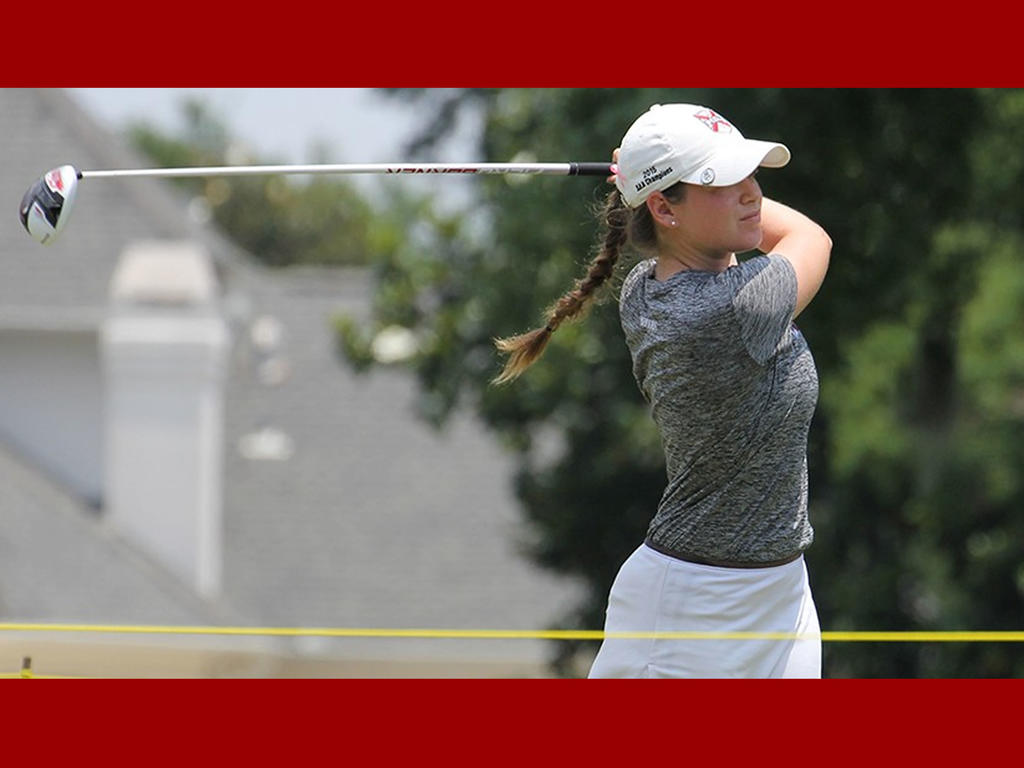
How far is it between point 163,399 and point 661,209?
1229 centimetres

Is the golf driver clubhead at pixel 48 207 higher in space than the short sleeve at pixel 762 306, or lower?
higher

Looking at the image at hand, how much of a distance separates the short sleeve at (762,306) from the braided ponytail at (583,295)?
0.50m

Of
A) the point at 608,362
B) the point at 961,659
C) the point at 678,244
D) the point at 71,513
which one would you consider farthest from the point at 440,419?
the point at 678,244

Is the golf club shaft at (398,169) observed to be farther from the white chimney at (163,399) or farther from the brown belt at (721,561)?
the white chimney at (163,399)

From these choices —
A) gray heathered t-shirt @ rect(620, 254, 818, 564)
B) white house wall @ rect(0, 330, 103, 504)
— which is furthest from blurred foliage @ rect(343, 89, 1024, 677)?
gray heathered t-shirt @ rect(620, 254, 818, 564)

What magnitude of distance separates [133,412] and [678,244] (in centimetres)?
1213

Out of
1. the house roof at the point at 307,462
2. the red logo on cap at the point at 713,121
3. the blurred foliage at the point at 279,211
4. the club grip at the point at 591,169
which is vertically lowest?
the house roof at the point at 307,462

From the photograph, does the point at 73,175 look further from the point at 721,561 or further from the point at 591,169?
the point at 721,561

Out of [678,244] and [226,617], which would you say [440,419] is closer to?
[226,617]

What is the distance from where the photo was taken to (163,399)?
1617 cm

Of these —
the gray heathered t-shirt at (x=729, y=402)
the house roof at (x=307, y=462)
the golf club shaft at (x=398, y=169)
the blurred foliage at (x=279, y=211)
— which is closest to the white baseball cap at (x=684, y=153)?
the gray heathered t-shirt at (x=729, y=402)

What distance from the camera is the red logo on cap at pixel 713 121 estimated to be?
425 centimetres

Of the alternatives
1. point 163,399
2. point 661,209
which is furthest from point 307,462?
point 661,209

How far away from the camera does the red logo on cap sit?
425 centimetres
